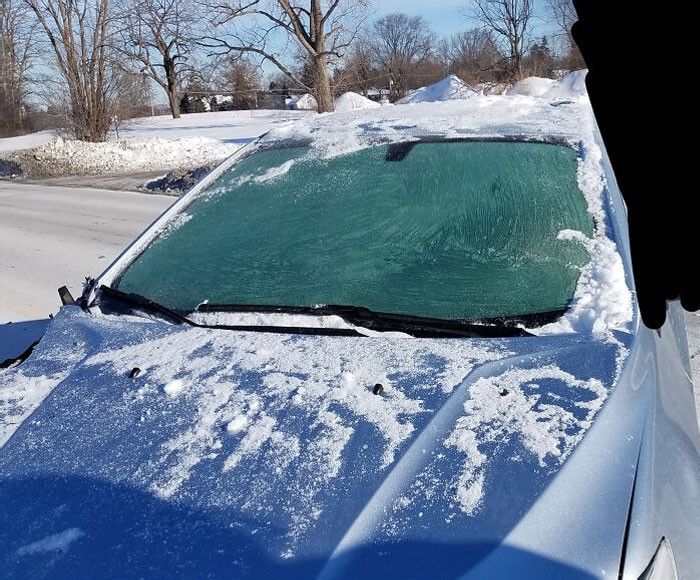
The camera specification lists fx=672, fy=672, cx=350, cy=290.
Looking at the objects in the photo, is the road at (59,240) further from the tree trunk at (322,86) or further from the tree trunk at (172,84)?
the tree trunk at (172,84)

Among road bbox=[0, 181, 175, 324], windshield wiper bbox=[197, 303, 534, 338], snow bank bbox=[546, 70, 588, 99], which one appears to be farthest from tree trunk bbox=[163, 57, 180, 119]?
windshield wiper bbox=[197, 303, 534, 338]

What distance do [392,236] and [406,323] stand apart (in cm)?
47

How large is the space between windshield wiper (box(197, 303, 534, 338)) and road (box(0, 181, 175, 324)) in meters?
3.18

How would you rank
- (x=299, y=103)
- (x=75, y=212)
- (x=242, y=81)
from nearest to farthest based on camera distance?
1. (x=75, y=212)
2. (x=242, y=81)
3. (x=299, y=103)

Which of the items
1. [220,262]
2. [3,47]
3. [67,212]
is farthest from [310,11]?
[3,47]

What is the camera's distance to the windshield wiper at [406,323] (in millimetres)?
1740

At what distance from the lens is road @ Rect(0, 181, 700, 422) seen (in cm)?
489

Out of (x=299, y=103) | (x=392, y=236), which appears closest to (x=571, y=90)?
(x=392, y=236)

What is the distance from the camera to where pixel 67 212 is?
30.4 feet

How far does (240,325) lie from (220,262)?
44 cm

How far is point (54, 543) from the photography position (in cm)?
117

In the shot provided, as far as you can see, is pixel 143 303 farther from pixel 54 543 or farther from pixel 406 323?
pixel 54 543

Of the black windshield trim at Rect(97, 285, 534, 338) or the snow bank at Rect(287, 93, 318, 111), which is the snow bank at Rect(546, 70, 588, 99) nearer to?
the black windshield trim at Rect(97, 285, 534, 338)

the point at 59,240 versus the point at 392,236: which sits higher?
the point at 392,236
